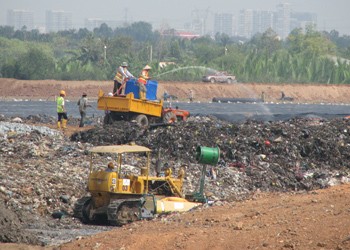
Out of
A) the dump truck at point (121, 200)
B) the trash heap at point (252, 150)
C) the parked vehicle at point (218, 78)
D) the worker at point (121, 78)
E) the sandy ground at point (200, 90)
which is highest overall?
the worker at point (121, 78)

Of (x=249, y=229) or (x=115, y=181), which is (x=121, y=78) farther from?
(x=249, y=229)

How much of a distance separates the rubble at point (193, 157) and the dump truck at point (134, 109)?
0.96 meters

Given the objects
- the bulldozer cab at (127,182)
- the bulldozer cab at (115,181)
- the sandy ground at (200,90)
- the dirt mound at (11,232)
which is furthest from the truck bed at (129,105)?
the sandy ground at (200,90)

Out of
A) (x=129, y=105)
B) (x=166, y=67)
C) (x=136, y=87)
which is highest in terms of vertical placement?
(x=136, y=87)

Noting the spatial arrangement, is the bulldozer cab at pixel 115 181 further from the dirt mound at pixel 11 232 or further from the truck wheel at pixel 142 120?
the truck wheel at pixel 142 120

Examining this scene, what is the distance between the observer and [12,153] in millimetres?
27203

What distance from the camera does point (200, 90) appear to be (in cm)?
8069

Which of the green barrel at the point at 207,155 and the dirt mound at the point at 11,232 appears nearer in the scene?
the dirt mound at the point at 11,232

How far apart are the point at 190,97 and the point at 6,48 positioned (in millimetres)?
36845

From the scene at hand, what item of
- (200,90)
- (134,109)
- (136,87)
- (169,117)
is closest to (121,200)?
(134,109)

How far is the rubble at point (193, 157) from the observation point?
2275 centimetres

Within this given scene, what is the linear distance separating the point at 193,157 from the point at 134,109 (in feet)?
17.5

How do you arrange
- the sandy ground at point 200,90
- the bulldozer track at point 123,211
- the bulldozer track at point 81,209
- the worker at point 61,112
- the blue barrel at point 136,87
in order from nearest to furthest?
the bulldozer track at point 123,211, the bulldozer track at point 81,209, the blue barrel at point 136,87, the worker at point 61,112, the sandy ground at point 200,90

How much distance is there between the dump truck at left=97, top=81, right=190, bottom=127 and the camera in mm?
32781
